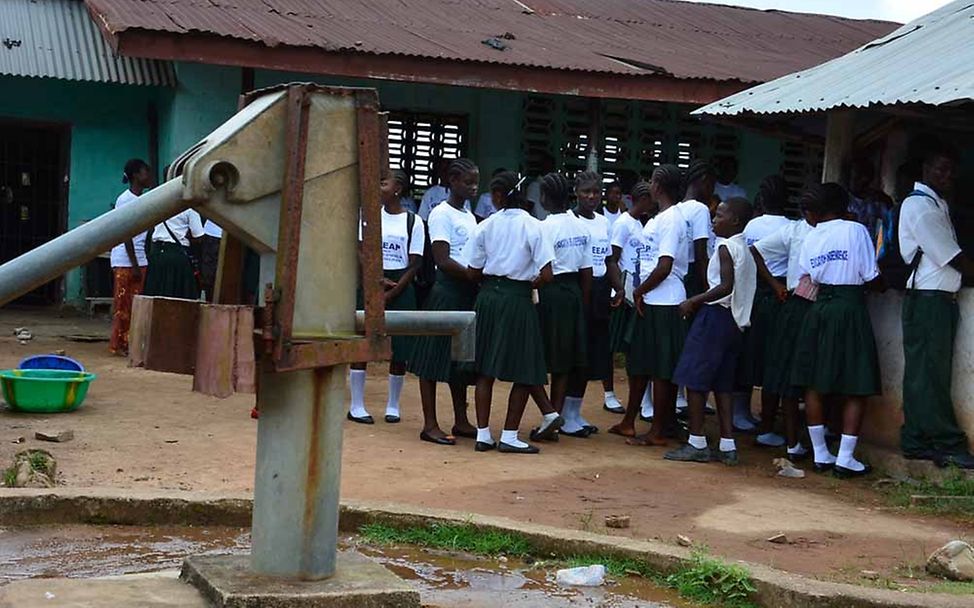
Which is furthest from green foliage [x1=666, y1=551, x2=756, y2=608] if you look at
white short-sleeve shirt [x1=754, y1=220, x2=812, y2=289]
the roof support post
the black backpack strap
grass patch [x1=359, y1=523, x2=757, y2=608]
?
the roof support post

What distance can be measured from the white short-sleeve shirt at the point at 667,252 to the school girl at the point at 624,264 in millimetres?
552

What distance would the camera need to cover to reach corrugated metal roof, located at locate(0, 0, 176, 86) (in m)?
13.2

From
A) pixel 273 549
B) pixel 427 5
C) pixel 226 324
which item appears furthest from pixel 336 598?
pixel 427 5

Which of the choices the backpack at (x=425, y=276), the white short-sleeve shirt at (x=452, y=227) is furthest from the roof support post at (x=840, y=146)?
the backpack at (x=425, y=276)

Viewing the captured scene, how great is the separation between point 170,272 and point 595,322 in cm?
391

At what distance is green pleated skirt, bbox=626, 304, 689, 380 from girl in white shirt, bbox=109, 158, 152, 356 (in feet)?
15.4

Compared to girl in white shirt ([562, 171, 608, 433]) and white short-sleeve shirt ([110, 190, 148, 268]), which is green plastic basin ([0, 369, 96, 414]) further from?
girl in white shirt ([562, 171, 608, 433])

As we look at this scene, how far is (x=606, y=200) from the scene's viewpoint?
12086 millimetres

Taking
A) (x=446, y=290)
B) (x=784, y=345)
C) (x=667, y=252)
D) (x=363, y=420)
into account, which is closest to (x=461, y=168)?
(x=446, y=290)

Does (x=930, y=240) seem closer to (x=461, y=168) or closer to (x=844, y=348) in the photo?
(x=844, y=348)

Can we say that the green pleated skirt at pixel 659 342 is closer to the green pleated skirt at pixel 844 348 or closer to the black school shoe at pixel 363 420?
the green pleated skirt at pixel 844 348

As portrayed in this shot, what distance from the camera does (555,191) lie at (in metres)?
8.48

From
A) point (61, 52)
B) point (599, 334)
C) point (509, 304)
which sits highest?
point (61, 52)

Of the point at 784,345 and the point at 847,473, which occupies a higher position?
the point at 784,345
